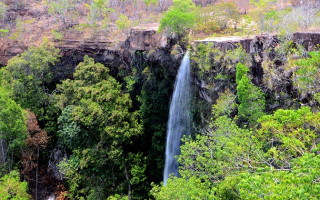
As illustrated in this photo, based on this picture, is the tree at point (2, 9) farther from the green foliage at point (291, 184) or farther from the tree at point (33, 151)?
the green foliage at point (291, 184)

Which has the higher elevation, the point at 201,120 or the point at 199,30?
the point at 199,30

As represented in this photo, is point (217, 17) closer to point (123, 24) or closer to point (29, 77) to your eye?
point (123, 24)

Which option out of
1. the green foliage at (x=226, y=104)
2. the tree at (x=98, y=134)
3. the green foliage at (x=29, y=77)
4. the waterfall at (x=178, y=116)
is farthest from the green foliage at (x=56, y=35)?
the green foliage at (x=226, y=104)

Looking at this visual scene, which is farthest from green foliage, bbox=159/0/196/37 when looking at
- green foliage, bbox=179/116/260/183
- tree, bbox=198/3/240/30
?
A: green foliage, bbox=179/116/260/183

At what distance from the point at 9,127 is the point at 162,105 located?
1008 cm

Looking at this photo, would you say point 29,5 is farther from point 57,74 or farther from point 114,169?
point 114,169

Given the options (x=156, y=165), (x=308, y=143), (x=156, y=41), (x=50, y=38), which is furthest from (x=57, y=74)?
(x=308, y=143)

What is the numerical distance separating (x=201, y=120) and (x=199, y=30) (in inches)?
243

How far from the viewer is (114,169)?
18.7 meters

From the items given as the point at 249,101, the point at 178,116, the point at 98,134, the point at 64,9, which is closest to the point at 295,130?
the point at 249,101

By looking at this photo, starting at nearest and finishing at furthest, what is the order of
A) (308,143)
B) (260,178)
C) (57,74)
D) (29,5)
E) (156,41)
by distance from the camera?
(260,178) < (308,143) < (156,41) < (57,74) < (29,5)

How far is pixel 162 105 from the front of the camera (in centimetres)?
1861

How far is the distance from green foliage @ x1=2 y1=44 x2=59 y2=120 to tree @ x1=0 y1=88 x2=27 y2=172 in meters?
3.05

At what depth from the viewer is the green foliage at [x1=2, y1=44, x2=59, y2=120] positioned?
20.1 meters
